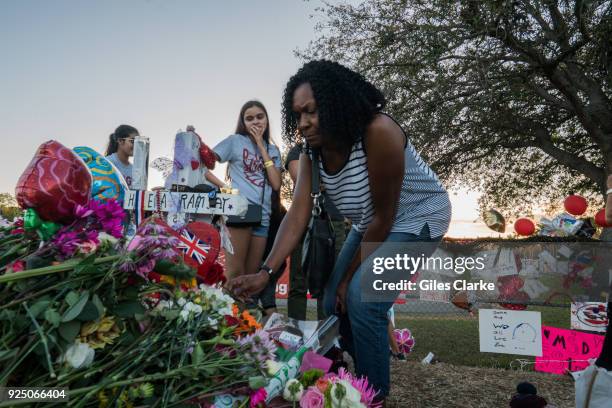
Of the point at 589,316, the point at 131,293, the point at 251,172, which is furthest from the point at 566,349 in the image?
the point at 131,293

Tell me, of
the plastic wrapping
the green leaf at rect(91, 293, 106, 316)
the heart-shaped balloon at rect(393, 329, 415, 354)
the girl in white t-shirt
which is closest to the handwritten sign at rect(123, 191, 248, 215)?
the plastic wrapping

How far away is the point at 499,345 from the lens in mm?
5402

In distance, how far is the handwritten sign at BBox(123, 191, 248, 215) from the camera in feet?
11.1

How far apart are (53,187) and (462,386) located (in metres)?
3.18

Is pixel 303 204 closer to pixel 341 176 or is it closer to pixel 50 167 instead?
pixel 341 176

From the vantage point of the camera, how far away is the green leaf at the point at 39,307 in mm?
1045

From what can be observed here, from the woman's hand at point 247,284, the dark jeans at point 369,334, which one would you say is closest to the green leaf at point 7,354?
the woman's hand at point 247,284

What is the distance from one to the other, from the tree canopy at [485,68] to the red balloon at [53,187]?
33.1 ft

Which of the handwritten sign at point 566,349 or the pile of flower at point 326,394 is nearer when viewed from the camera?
the pile of flower at point 326,394

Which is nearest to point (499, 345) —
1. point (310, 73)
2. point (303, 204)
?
point (303, 204)

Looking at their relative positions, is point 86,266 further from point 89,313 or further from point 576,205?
point 576,205

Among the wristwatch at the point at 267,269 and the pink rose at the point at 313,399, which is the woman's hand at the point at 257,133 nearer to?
the wristwatch at the point at 267,269

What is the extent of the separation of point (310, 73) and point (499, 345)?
13.5 ft

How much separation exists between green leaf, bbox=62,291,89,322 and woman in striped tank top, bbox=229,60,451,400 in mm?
1021
